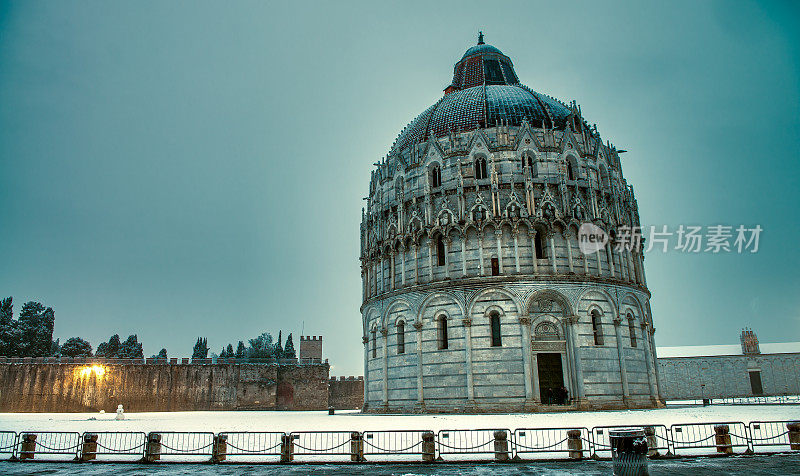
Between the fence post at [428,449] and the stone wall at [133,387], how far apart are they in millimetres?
49094

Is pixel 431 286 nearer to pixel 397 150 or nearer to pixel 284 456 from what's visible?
pixel 397 150

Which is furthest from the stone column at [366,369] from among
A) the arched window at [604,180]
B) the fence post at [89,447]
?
the fence post at [89,447]

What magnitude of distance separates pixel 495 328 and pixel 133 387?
43.5 meters

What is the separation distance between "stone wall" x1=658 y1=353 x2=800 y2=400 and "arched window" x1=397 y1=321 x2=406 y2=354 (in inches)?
1919

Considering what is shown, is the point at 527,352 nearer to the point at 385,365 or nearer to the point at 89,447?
the point at 385,365

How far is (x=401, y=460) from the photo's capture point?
1446cm

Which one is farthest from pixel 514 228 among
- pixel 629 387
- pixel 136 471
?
pixel 136 471

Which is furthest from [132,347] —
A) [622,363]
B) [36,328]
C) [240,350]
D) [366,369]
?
[622,363]

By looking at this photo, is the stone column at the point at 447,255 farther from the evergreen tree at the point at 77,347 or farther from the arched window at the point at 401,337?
the evergreen tree at the point at 77,347

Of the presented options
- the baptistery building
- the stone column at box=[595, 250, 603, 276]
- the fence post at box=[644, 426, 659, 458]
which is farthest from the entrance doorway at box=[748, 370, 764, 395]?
the fence post at box=[644, 426, 659, 458]

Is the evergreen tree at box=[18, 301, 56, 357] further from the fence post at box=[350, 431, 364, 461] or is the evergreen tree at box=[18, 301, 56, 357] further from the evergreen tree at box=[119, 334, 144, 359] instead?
the fence post at box=[350, 431, 364, 461]

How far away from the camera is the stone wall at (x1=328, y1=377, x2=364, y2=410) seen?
6200cm

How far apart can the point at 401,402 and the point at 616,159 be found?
24.6 metres

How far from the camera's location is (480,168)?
3681cm
